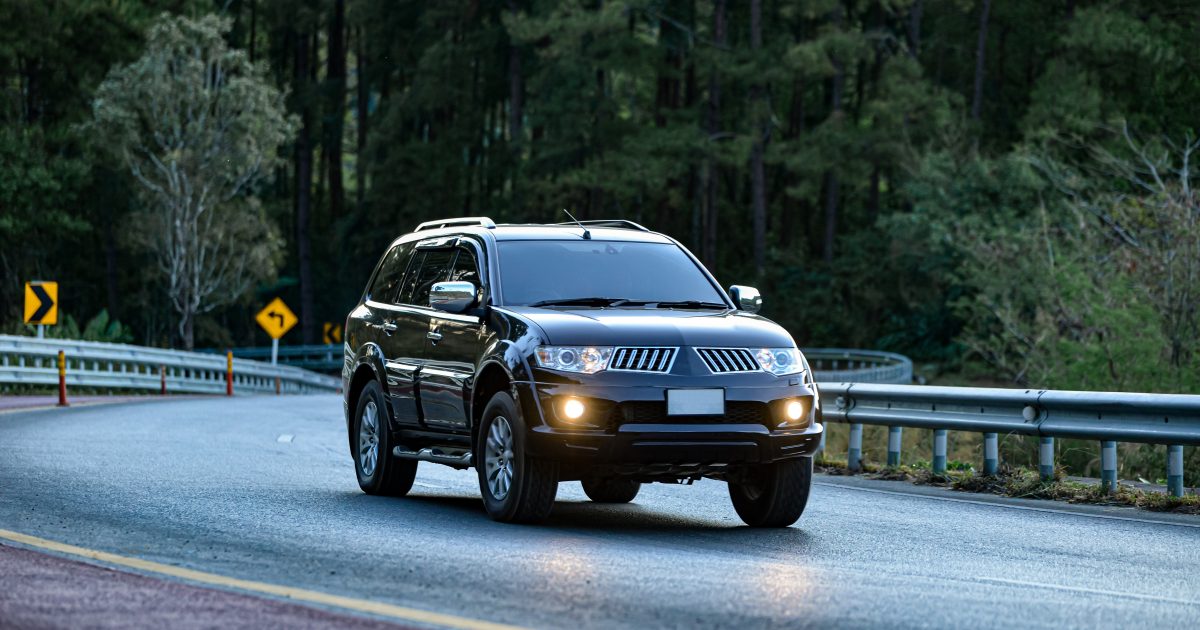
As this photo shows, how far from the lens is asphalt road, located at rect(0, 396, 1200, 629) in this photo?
766cm

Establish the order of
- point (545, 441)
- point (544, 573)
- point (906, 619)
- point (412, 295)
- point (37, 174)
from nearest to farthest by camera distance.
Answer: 1. point (906, 619)
2. point (544, 573)
3. point (545, 441)
4. point (412, 295)
5. point (37, 174)

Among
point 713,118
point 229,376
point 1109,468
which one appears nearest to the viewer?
point 1109,468

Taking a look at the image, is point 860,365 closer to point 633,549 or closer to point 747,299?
point 747,299

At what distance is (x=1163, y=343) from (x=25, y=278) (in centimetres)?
4881

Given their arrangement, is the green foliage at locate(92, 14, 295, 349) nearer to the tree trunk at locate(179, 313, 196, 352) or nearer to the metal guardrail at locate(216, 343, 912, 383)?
the tree trunk at locate(179, 313, 196, 352)

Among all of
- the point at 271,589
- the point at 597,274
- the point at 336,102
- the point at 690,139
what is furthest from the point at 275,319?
the point at 271,589

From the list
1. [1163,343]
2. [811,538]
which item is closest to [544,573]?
[811,538]

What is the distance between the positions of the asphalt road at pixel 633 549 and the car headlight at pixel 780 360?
102 cm

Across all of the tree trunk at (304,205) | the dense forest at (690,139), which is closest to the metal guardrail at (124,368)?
the dense forest at (690,139)

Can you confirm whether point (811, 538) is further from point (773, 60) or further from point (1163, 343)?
point (773, 60)

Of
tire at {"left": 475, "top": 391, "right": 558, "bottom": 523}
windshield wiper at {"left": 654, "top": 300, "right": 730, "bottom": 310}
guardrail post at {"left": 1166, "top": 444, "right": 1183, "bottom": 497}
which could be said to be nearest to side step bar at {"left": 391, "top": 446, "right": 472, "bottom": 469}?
tire at {"left": 475, "top": 391, "right": 558, "bottom": 523}

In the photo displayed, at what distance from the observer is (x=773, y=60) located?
59.4 m

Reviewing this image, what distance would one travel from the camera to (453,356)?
38.4ft

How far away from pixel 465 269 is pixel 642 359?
7.60ft
